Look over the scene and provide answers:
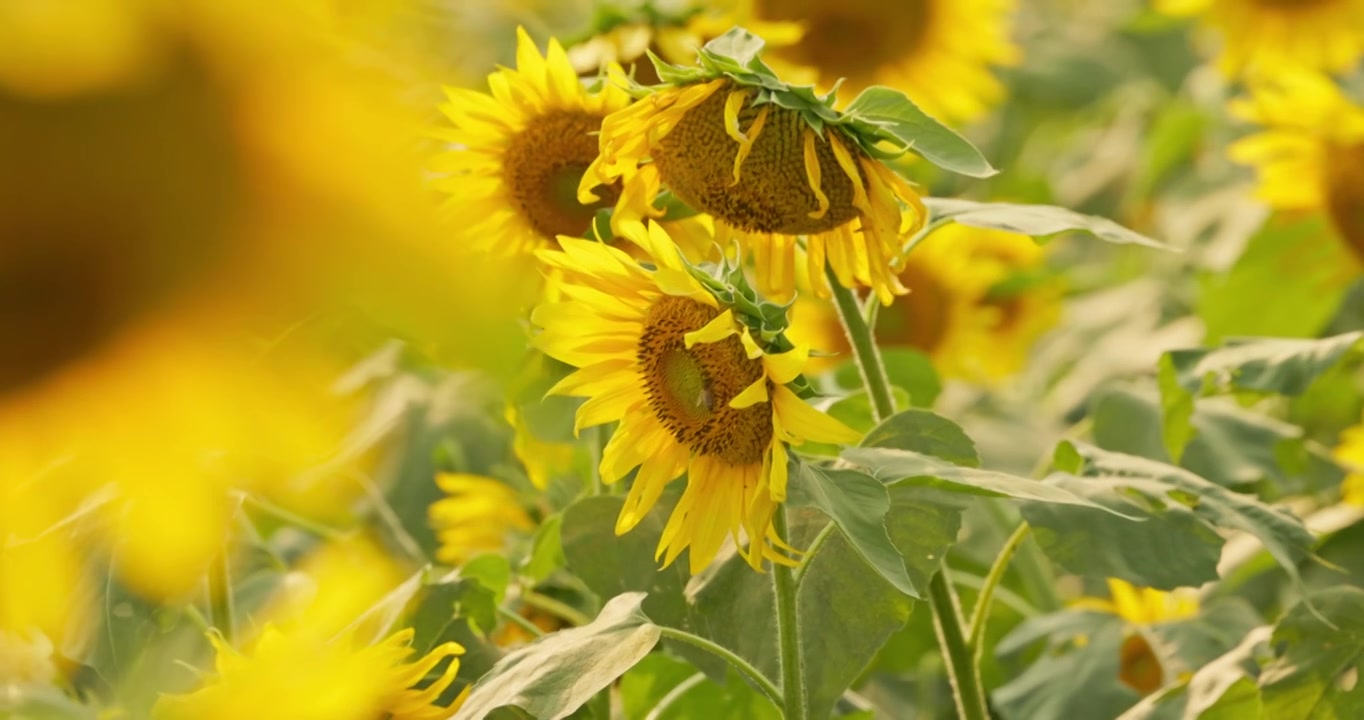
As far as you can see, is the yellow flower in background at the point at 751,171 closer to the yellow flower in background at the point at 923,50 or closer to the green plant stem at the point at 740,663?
the green plant stem at the point at 740,663

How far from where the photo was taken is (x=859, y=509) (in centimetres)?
49

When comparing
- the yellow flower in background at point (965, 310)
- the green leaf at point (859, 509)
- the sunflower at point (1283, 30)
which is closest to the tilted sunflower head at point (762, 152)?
the green leaf at point (859, 509)

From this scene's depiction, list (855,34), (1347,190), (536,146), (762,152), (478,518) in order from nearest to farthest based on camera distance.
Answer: (762,152)
(536,146)
(478,518)
(1347,190)
(855,34)

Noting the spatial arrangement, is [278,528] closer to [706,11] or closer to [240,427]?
[706,11]

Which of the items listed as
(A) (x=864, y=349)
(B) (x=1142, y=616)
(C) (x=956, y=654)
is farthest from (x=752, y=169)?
(B) (x=1142, y=616)

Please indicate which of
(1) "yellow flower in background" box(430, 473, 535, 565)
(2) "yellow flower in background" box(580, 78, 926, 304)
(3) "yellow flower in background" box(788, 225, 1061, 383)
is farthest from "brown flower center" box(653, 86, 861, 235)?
(3) "yellow flower in background" box(788, 225, 1061, 383)

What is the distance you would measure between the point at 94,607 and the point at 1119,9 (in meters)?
1.94

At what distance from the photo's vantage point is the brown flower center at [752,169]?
0.58 m

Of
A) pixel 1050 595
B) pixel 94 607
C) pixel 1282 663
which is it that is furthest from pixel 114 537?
pixel 1050 595

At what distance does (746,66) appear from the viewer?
0.57 meters

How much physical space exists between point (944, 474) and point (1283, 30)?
1.06 meters

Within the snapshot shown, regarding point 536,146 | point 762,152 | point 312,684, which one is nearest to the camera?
point 312,684

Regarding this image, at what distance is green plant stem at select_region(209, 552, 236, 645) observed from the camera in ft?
2.15

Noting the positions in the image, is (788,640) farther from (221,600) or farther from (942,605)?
(221,600)
